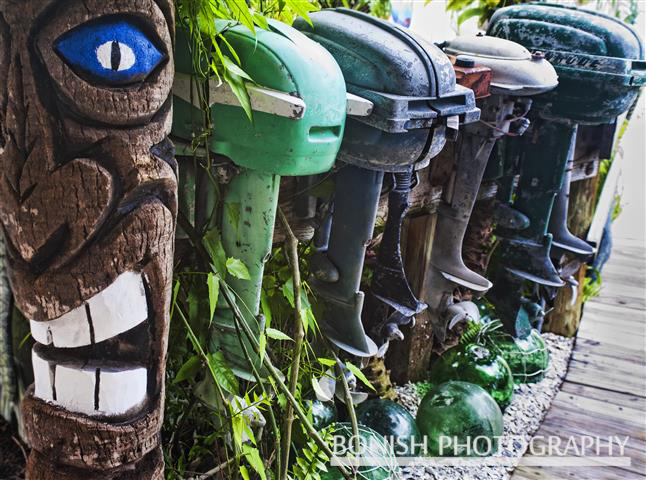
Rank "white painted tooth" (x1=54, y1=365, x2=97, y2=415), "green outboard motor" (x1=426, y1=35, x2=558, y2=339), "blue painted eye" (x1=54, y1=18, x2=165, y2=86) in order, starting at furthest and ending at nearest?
"green outboard motor" (x1=426, y1=35, x2=558, y2=339) → "white painted tooth" (x1=54, y1=365, x2=97, y2=415) → "blue painted eye" (x1=54, y1=18, x2=165, y2=86)

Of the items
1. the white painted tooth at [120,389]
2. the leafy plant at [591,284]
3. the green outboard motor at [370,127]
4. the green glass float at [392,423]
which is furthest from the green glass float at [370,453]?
the leafy plant at [591,284]

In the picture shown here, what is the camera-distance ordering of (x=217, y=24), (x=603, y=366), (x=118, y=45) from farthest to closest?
(x=603, y=366), (x=217, y=24), (x=118, y=45)

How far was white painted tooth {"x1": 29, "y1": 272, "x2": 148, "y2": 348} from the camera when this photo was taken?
32.5 inches

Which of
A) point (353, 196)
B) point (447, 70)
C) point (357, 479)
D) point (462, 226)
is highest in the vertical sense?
point (447, 70)

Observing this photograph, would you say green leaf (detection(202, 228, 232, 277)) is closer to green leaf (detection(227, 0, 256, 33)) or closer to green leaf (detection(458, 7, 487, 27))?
green leaf (detection(227, 0, 256, 33))

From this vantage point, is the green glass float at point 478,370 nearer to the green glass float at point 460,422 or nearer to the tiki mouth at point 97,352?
the green glass float at point 460,422

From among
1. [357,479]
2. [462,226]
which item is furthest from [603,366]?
[357,479]

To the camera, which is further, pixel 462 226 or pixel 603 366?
pixel 603 366

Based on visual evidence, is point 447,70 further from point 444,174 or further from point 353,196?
point 444,174

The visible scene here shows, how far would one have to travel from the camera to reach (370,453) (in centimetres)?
147

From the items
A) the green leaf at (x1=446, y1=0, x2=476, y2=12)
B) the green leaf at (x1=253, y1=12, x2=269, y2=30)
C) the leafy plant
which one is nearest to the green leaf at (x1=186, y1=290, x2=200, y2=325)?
the green leaf at (x1=253, y1=12, x2=269, y2=30)

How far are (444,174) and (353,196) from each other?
2.17 feet

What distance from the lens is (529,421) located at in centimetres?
221

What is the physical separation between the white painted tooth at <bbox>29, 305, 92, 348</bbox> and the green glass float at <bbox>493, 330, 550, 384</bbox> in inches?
68.0
